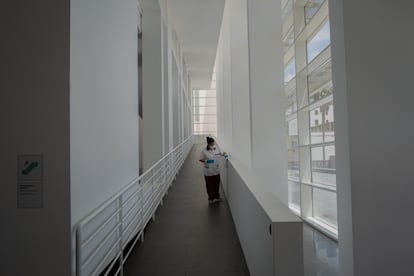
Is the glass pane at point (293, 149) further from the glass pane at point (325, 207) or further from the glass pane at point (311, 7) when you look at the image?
the glass pane at point (311, 7)

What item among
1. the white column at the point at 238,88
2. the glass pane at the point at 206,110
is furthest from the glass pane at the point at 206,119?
the white column at the point at 238,88

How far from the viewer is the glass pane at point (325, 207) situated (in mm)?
6852

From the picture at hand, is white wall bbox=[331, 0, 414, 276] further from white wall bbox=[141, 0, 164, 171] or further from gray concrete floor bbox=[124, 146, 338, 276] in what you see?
white wall bbox=[141, 0, 164, 171]

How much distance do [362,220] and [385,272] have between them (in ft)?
1.80

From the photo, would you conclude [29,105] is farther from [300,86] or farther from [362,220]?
[300,86]

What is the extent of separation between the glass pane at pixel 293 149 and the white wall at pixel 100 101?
569cm

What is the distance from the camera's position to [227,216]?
628cm

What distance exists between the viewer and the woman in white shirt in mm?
7547

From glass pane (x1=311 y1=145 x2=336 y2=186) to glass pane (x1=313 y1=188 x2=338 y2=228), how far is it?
28cm

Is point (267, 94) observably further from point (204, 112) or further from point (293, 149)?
point (204, 112)

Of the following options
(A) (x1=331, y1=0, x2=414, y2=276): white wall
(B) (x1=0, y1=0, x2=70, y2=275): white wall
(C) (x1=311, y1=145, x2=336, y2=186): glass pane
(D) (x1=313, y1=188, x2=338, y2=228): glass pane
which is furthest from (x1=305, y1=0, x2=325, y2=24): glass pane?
(B) (x1=0, y1=0, x2=70, y2=275): white wall

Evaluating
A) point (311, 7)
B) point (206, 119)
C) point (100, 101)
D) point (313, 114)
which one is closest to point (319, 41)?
point (311, 7)

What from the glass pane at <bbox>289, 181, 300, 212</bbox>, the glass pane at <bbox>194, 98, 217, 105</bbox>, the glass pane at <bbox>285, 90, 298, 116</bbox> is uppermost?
the glass pane at <bbox>194, 98, 217, 105</bbox>

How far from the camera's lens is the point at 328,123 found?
6.82m
